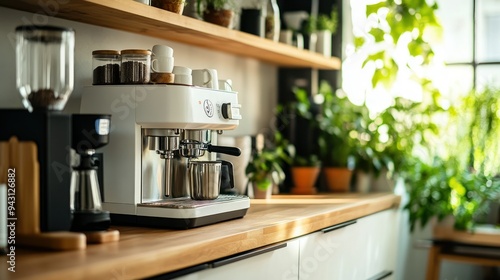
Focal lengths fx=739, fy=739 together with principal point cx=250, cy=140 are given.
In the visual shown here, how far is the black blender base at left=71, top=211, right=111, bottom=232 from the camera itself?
1953mm

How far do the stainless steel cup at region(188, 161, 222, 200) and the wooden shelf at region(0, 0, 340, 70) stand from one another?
18.8 inches

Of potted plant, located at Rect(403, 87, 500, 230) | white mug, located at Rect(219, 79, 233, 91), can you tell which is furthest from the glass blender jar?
potted plant, located at Rect(403, 87, 500, 230)

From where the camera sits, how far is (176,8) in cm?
248

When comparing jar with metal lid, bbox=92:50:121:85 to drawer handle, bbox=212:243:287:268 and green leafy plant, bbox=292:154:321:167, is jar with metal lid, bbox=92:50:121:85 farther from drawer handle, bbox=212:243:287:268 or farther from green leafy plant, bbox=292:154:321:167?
green leafy plant, bbox=292:154:321:167

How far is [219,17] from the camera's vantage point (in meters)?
2.84

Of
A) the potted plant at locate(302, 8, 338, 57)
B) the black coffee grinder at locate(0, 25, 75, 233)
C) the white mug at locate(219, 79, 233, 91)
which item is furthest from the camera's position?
the potted plant at locate(302, 8, 338, 57)

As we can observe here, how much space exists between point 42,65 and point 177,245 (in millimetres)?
569

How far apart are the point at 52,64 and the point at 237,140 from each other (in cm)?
139

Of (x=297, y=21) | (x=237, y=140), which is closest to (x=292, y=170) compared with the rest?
(x=237, y=140)

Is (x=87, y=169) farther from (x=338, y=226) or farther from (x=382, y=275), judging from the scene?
(x=382, y=275)

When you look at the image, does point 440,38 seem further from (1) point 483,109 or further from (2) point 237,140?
(2) point 237,140

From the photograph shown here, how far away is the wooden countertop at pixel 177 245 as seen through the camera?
1578 mm

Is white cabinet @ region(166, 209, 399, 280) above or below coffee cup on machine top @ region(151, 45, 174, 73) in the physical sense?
below

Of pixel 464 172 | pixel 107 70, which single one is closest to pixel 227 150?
pixel 107 70
